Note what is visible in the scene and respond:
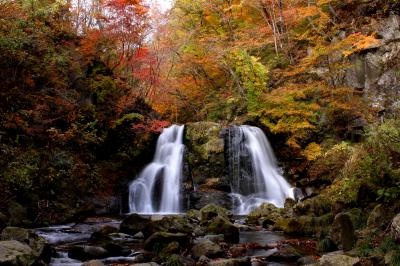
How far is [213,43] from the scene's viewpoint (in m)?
26.9

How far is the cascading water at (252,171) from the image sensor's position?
68.7 feet

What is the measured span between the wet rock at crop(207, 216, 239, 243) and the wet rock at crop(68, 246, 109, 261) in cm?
357

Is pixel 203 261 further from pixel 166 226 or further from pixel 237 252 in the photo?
pixel 166 226

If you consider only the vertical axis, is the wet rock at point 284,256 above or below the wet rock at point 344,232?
below

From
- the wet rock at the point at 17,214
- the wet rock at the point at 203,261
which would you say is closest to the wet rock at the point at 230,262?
the wet rock at the point at 203,261

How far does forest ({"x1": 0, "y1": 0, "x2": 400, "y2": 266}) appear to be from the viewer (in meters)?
9.59

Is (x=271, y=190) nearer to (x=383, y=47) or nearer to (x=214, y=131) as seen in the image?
(x=214, y=131)

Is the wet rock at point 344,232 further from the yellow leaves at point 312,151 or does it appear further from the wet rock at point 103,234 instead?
the yellow leaves at point 312,151

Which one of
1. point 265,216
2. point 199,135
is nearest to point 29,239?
point 265,216

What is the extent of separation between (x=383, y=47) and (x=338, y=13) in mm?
3607

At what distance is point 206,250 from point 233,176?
12.7 metres

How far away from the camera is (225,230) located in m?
11.6

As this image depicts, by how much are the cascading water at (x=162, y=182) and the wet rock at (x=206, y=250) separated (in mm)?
10616

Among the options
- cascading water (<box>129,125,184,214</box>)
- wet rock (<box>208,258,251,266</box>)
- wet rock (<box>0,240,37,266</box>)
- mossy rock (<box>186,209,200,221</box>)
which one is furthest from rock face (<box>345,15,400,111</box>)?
wet rock (<box>0,240,37,266</box>)
